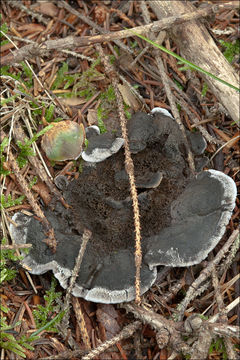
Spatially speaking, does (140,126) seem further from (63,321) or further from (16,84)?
(63,321)

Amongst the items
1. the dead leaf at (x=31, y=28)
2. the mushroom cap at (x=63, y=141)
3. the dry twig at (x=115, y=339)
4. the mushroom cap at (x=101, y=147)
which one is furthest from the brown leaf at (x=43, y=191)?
the dead leaf at (x=31, y=28)

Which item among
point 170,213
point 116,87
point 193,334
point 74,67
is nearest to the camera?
point 193,334

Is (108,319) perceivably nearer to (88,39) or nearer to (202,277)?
(202,277)

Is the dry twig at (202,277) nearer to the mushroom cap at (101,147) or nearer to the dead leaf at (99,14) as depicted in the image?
the mushroom cap at (101,147)

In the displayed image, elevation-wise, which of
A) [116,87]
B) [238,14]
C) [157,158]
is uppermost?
[238,14]

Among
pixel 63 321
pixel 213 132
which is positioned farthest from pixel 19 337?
pixel 213 132

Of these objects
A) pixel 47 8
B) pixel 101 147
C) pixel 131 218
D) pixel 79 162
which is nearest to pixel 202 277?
pixel 131 218
